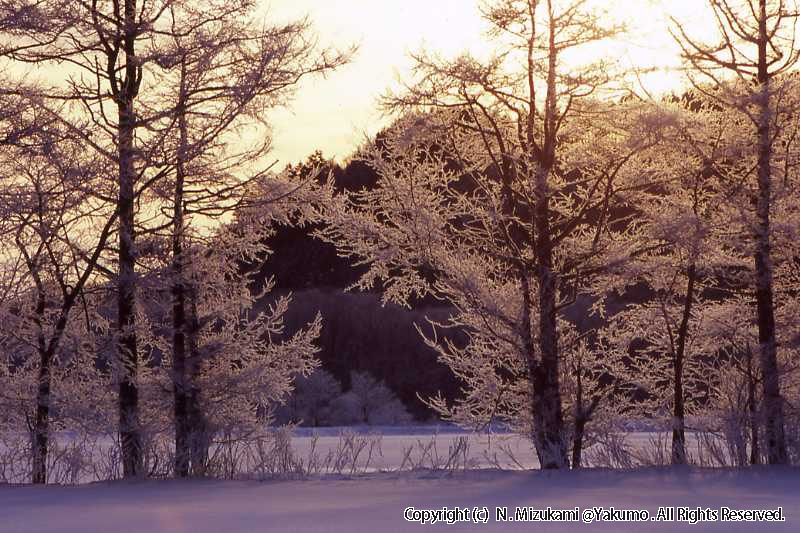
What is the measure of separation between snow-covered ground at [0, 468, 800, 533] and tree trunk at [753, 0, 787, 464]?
0.95 m

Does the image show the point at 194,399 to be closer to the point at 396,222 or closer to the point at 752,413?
the point at 396,222

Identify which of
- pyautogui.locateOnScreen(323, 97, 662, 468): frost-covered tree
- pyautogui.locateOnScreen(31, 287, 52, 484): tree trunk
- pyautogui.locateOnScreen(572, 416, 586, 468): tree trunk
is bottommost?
pyautogui.locateOnScreen(572, 416, 586, 468): tree trunk

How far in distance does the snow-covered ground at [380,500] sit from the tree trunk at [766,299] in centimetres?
95

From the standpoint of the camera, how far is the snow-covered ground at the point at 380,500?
25.4ft

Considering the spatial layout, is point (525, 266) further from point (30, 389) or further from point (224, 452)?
point (30, 389)

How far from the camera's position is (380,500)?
30.9 ft

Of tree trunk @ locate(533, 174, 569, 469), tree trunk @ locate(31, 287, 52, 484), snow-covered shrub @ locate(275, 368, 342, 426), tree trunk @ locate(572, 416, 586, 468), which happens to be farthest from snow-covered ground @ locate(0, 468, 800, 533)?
snow-covered shrub @ locate(275, 368, 342, 426)

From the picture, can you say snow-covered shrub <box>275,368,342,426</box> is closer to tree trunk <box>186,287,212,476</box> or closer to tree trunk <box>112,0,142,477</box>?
tree trunk <box>186,287,212,476</box>

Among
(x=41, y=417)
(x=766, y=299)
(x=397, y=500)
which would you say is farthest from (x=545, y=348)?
(x=41, y=417)

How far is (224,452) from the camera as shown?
488 inches

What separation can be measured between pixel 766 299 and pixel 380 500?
582 centimetres

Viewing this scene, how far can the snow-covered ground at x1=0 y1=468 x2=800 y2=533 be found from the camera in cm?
774

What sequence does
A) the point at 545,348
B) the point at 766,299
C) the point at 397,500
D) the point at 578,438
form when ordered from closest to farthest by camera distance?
the point at 397,500 < the point at 766,299 < the point at 545,348 < the point at 578,438

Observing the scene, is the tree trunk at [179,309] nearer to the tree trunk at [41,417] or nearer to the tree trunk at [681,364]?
the tree trunk at [41,417]
